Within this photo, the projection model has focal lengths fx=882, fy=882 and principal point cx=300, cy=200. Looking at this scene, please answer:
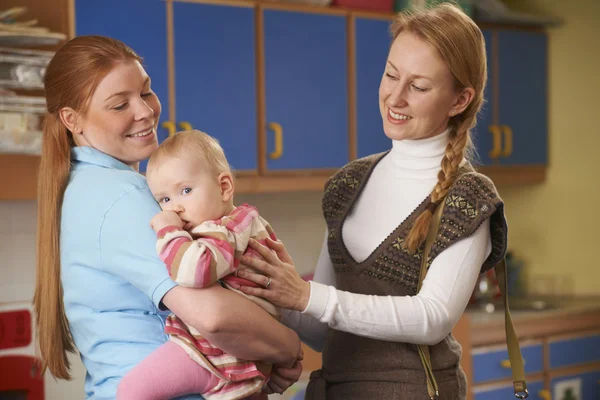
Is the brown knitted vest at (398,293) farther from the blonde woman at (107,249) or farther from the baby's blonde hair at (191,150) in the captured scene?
the baby's blonde hair at (191,150)

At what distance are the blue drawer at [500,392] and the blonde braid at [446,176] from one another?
2226mm

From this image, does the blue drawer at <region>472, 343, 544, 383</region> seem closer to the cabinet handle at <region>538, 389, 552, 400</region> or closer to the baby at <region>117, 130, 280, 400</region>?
the cabinet handle at <region>538, 389, 552, 400</region>

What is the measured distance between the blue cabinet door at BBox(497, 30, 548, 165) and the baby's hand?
313cm

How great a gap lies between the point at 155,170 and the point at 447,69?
63 centimetres

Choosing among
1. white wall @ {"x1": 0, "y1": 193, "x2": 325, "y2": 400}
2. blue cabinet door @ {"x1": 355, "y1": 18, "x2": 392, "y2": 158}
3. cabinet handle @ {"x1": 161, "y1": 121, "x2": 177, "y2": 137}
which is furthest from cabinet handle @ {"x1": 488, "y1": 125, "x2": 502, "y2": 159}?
white wall @ {"x1": 0, "y1": 193, "x2": 325, "y2": 400}

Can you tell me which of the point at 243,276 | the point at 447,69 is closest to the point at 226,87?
the point at 447,69

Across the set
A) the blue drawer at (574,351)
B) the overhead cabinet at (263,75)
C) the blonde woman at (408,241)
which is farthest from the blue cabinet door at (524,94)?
the blonde woman at (408,241)

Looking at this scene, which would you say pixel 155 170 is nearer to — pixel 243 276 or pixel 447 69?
pixel 243 276

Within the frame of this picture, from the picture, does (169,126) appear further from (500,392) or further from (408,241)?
(500,392)

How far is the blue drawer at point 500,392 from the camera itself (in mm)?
3825

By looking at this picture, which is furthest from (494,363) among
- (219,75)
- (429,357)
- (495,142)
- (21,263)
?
(429,357)

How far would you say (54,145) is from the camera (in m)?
1.65

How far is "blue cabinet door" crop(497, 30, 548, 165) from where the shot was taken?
4.38m

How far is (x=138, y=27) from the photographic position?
121 inches
